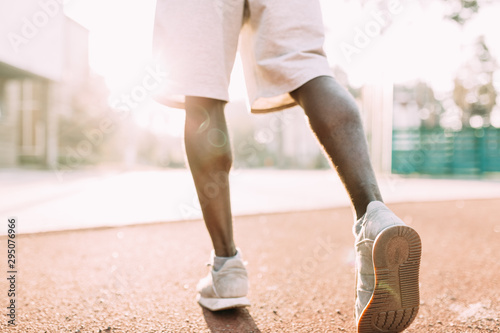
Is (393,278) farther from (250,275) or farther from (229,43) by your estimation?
(250,275)

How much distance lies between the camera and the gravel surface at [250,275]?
109 centimetres

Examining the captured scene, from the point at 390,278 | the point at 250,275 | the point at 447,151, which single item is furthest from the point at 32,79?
the point at 390,278

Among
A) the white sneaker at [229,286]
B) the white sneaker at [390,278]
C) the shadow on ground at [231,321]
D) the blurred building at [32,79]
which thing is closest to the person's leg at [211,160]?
the white sneaker at [229,286]

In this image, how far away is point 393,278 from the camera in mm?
791

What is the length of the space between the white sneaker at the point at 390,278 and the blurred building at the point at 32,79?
7.44 m

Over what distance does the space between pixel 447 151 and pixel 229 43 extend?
38.8 feet

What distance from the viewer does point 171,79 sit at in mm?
1085

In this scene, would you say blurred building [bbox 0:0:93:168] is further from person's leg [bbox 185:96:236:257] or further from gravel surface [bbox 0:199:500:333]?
person's leg [bbox 185:96:236:257]

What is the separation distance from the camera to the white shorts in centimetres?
103

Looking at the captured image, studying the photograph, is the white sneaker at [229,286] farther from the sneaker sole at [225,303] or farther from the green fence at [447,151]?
the green fence at [447,151]

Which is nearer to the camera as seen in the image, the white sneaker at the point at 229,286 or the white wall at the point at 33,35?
the white sneaker at the point at 229,286

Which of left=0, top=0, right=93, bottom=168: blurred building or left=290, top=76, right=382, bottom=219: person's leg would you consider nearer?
left=290, top=76, right=382, bottom=219: person's leg

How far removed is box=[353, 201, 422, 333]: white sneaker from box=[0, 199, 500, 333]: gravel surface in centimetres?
26

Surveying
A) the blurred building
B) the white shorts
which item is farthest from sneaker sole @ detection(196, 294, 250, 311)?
the blurred building
